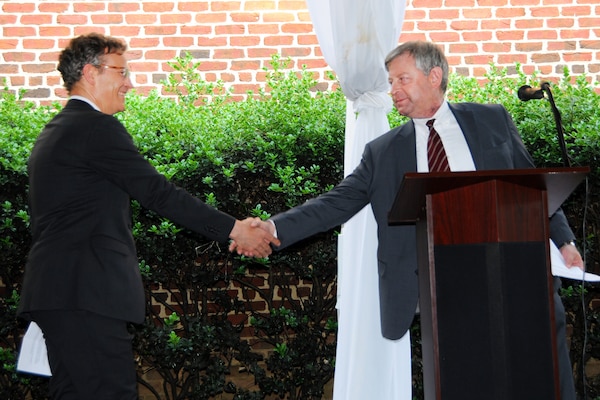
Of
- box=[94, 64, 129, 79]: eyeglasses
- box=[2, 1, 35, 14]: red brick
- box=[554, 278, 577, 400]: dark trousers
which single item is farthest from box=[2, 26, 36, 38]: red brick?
box=[554, 278, 577, 400]: dark trousers

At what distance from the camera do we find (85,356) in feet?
10.5

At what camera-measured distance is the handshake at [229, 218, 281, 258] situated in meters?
3.96

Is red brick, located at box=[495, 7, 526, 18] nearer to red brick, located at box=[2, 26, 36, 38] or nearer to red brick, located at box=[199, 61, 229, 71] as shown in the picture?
red brick, located at box=[199, 61, 229, 71]

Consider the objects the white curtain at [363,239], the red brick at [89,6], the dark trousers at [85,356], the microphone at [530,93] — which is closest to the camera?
the dark trousers at [85,356]

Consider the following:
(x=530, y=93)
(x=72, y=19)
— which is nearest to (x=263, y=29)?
(x=72, y=19)

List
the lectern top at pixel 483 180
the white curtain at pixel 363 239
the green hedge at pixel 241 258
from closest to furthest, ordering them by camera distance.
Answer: the lectern top at pixel 483 180
the white curtain at pixel 363 239
the green hedge at pixel 241 258

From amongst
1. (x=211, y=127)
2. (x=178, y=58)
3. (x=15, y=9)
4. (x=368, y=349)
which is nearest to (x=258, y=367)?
(x=368, y=349)

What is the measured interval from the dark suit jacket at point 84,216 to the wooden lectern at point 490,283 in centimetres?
115

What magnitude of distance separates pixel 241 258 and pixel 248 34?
200 cm

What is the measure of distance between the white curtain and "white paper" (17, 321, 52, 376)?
1553 millimetres

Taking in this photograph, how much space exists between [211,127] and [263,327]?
1.18 metres

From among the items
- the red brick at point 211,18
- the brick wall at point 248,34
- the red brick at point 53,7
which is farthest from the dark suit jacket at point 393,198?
the red brick at point 53,7

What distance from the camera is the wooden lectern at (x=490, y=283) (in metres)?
2.87

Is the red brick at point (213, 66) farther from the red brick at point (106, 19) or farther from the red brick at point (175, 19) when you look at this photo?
the red brick at point (106, 19)
